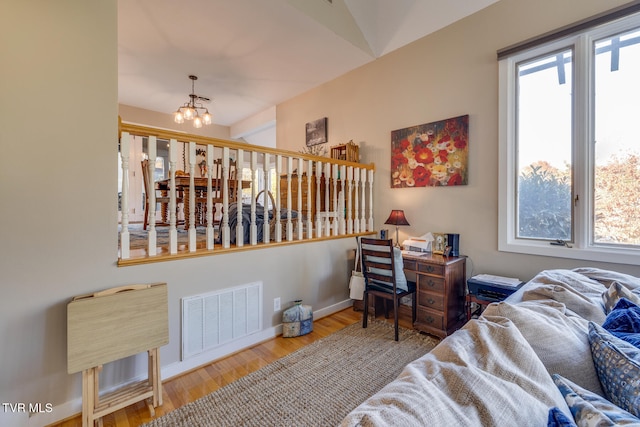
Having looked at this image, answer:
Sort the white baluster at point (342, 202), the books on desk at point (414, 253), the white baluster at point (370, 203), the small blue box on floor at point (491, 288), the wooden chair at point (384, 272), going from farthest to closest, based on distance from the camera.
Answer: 1. the white baluster at point (370, 203)
2. the white baluster at point (342, 202)
3. the books on desk at point (414, 253)
4. the wooden chair at point (384, 272)
5. the small blue box on floor at point (491, 288)

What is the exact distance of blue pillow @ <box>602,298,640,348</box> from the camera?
0.86 m

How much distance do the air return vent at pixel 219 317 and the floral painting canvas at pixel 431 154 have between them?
2.16 meters

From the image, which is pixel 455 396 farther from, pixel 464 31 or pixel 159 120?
pixel 159 120

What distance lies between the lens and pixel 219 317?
2166mm

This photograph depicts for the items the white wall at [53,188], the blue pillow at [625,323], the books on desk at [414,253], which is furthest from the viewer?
the books on desk at [414,253]

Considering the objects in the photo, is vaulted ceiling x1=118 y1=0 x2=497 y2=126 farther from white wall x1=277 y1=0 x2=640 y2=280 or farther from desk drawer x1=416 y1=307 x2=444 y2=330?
desk drawer x1=416 y1=307 x2=444 y2=330

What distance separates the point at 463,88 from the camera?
281cm

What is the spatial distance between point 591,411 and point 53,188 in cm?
237

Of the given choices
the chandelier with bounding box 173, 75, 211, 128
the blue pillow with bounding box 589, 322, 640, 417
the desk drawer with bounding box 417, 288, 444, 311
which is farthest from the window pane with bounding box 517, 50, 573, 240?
the chandelier with bounding box 173, 75, 211, 128

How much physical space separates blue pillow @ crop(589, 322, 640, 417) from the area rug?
1279mm

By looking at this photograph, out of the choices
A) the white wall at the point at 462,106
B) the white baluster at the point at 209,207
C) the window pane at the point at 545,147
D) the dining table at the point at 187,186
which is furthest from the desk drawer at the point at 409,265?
the dining table at the point at 187,186

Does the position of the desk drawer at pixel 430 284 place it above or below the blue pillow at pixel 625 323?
below

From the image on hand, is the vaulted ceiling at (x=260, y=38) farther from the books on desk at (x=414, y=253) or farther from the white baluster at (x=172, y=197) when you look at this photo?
the books on desk at (x=414, y=253)

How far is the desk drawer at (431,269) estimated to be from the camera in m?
2.47
